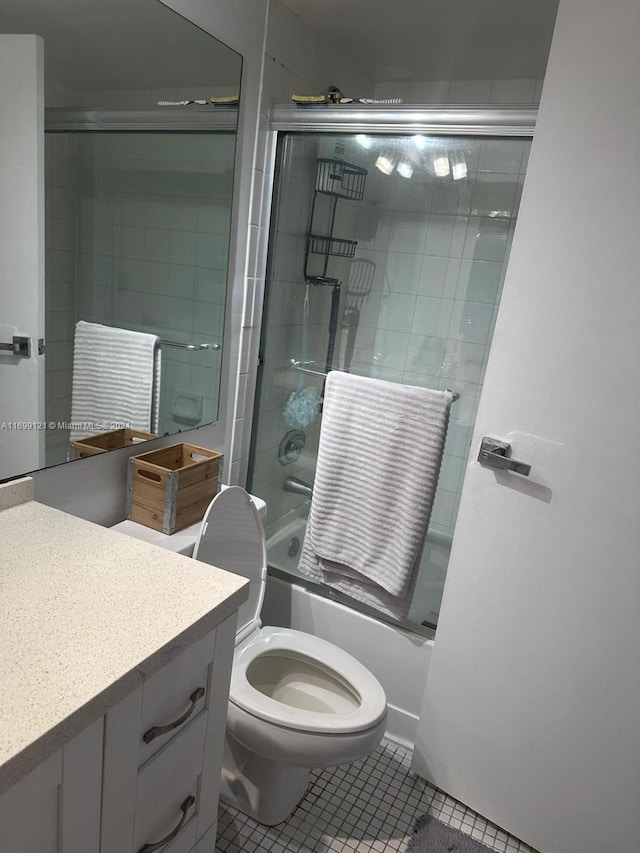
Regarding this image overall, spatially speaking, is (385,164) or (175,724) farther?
(385,164)

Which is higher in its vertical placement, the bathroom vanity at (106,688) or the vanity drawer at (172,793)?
the bathroom vanity at (106,688)

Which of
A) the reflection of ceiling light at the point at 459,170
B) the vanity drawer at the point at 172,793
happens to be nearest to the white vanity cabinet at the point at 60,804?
the vanity drawer at the point at 172,793

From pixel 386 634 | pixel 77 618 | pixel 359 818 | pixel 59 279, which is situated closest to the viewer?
pixel 77 618

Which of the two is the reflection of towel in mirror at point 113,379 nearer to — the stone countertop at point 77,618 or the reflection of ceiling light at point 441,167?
the stone countertop at point 77,618

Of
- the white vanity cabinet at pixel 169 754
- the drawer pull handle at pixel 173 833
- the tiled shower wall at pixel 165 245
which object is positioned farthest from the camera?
the tiled shower wall at pixel 165 245

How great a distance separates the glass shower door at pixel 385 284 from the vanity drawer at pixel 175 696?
965 millimetres

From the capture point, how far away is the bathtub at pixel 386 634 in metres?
1.80

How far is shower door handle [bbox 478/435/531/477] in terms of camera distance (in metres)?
1.42

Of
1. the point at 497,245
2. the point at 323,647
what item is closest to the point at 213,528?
the point at 323,647

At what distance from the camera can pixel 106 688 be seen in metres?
0.75

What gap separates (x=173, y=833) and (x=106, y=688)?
0.47 meters

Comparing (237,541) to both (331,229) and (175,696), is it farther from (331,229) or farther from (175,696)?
(331,229)

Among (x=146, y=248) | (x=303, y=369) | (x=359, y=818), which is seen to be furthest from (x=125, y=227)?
(x=359, y=818)

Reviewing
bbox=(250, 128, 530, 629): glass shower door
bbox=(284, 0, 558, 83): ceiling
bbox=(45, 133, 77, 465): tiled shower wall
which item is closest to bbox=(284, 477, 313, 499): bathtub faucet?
bbox=(250, 128, 530, 629): glass shower door
